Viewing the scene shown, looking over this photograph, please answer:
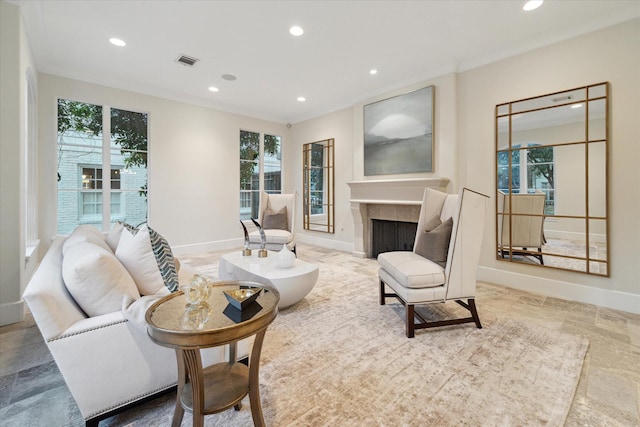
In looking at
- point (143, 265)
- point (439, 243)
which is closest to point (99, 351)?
point (143, 265)

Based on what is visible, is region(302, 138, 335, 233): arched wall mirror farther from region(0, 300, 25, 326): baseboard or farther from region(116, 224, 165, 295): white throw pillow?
region(0, 300, 25, 326): baseboard

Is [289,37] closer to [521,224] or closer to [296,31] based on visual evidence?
[296,31]

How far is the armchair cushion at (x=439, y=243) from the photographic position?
7.95 ft

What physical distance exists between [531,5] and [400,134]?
2.03 meters

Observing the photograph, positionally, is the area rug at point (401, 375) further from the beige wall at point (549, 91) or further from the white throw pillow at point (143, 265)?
the beige wall at point (549, 91)

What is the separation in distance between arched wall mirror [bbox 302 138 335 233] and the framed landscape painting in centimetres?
110

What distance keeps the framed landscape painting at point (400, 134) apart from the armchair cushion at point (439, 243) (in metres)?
1.83

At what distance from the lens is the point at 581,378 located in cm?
173

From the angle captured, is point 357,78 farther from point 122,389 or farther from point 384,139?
point 122,389

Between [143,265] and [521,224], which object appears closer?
[143,265]

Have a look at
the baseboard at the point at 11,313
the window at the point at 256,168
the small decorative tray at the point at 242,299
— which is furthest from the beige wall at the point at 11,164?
the window at the point at 256,168

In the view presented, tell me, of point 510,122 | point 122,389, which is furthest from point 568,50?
point 122,389

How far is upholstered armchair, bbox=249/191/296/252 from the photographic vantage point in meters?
4.34

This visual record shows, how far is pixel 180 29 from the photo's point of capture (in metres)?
3.03
